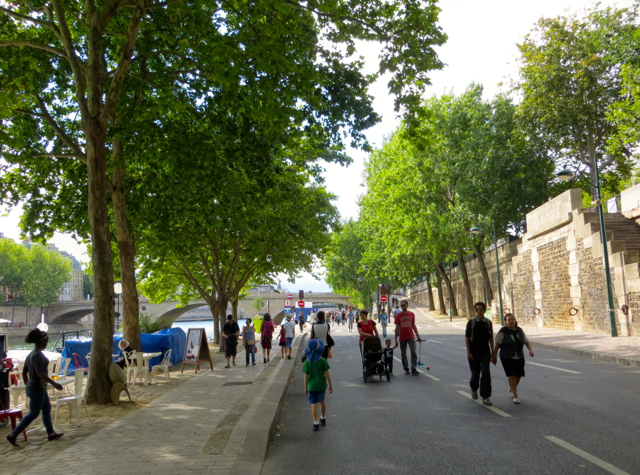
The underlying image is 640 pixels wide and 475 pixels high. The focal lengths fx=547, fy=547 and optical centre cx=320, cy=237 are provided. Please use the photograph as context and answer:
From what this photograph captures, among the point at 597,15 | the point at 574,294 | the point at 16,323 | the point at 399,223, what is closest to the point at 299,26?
the point at 574,294

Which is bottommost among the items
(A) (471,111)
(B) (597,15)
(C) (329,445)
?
(C) (329,445)

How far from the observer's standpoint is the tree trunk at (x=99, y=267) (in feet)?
32.9

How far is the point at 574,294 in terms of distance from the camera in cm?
2388

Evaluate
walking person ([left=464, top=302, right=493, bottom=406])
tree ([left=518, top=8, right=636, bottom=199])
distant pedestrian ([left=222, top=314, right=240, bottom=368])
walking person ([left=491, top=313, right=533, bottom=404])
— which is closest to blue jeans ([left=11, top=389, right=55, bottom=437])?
walking person ([left=464, top=302, right=493, bottom=406])

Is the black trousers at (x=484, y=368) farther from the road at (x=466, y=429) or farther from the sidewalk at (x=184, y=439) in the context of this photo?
the sidewalk at (x=184, y=439)

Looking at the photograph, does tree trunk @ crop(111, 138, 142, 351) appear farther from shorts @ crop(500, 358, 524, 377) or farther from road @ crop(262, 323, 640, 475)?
shorts @ crop(500, 358, 524, 377)

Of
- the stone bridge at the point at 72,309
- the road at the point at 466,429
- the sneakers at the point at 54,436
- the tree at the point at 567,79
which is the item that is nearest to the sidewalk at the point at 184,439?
the road at the point at 466,429

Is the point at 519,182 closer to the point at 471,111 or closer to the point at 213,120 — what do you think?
the point at 471,111

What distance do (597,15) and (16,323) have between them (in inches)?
3387

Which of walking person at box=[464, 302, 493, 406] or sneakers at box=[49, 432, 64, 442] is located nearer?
sneakers at box=[49, 432, 64, 442]

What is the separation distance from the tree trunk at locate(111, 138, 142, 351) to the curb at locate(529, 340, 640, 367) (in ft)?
40.2

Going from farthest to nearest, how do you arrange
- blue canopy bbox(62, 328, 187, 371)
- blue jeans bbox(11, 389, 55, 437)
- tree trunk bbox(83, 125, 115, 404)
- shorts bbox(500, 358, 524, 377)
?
blue canopy bbox(62, 328, 187, 371)
tree trunk bbox(83, 125, 115, 404)
shorts bbox(500, 358, 524, 377)
blue jeans bbox(11, 389, 55, 437)

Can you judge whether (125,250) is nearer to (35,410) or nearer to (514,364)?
(35,410)

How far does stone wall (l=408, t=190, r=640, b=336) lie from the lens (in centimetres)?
1973
